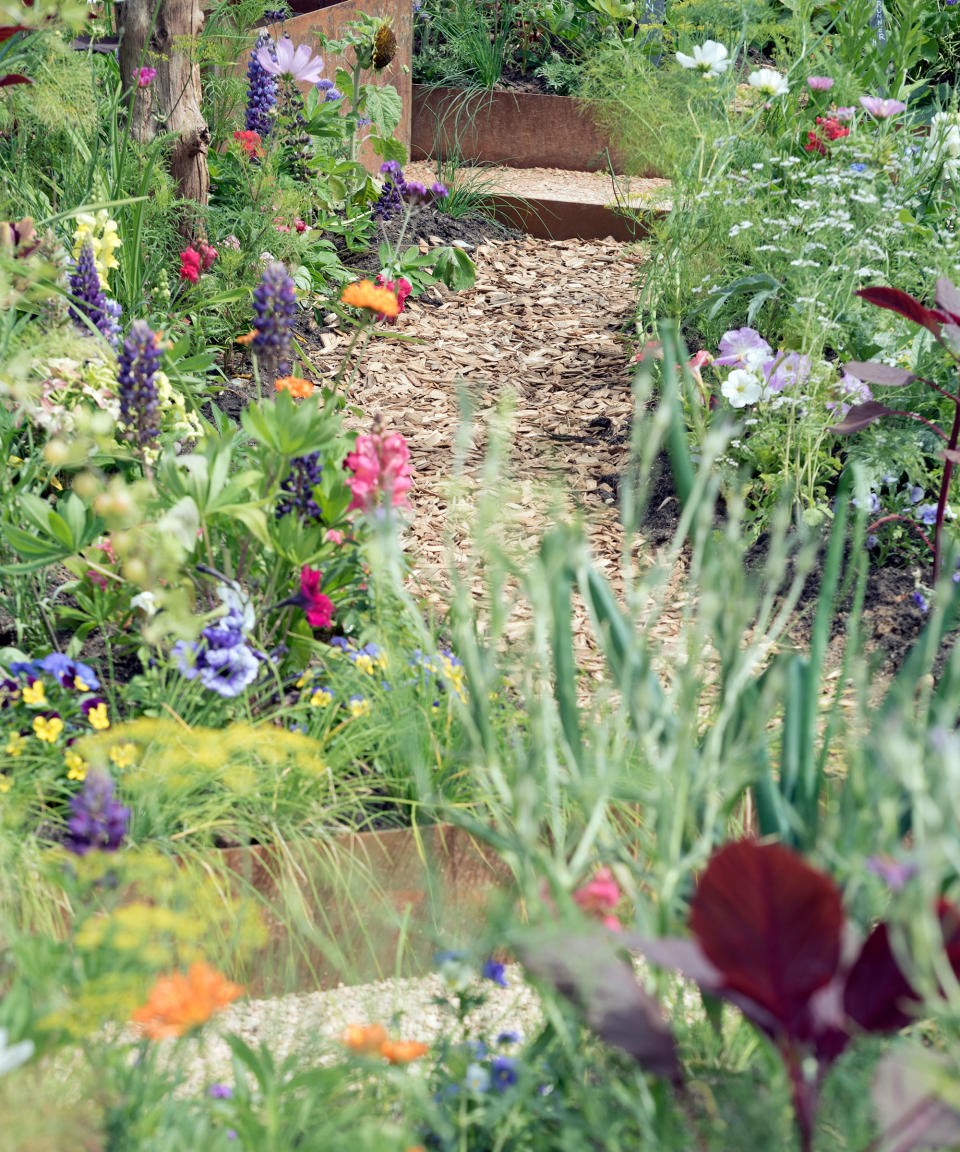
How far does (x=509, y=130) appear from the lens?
19.5 feet

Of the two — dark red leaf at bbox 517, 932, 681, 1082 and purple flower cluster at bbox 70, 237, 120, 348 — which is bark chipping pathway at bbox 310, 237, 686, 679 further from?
dark red leaf at bbox 517, 932, 681, 1082

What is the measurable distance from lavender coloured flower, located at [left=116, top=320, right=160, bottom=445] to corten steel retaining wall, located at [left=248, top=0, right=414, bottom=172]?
2744 millimetres

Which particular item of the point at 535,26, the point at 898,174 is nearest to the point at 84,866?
the point at 898,174

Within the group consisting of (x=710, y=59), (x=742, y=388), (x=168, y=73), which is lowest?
(x=742, y=388)

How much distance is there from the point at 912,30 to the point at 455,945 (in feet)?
13.1

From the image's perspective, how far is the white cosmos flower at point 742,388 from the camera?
2.85 meters

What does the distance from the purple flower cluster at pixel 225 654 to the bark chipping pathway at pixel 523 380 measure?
0.87m

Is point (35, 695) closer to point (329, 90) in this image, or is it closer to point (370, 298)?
point (370, 298)

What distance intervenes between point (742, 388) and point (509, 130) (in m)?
3.69

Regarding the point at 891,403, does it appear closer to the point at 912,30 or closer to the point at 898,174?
the point at 898,174

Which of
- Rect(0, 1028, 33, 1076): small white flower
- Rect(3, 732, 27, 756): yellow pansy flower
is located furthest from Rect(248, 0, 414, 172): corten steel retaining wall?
Rect(0, 1028, 33, 1076): small white flower

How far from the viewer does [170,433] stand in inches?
95.8

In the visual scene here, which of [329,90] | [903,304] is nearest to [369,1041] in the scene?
[903,304]

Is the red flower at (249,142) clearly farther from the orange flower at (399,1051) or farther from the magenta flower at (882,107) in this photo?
the orange flower at (399,1051)
